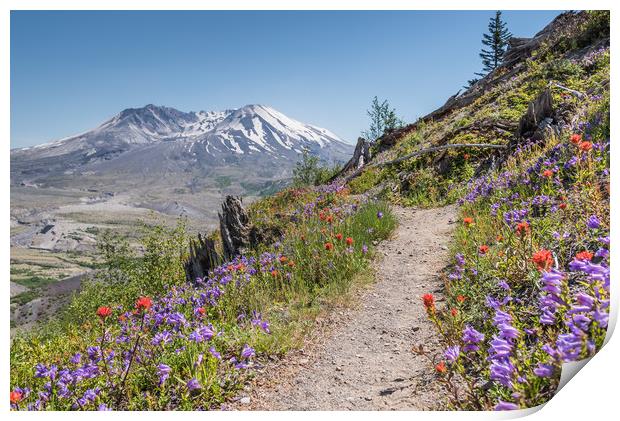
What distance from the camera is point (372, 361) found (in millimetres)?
3699

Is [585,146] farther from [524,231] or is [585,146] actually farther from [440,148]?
[440,148]

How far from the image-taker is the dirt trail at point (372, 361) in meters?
3.10

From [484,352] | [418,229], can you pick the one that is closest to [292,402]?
[484,352]

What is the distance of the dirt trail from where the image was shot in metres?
3.10

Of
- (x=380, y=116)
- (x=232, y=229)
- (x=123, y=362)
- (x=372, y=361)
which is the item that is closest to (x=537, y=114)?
(x=232, y=229)

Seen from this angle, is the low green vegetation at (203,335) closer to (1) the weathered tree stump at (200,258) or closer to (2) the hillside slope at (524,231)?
(2) the hillside slope at (524,231)

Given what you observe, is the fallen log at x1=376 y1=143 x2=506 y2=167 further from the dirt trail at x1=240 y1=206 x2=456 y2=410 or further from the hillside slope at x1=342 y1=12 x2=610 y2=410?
the dirt trail at x1=240 y1=206 x2=456 y2=410

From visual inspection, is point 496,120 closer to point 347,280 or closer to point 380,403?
point 347,280

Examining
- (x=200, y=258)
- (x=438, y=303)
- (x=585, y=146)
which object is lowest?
(x=438, y=303)

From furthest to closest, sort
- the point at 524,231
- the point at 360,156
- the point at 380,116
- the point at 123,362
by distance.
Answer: the point at 380,116 < the point at 360,156 < the point at 123,362 < the point at 524,231

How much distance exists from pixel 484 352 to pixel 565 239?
1551 mm

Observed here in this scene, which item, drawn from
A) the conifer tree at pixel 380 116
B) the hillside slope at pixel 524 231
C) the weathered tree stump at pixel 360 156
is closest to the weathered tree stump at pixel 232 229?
the hillside slope at pixel 524 231

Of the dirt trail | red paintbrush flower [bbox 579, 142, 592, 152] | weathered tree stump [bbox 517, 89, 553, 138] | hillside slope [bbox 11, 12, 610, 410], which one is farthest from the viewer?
weathered tree stump [bbox 517, 89, 553, 138]

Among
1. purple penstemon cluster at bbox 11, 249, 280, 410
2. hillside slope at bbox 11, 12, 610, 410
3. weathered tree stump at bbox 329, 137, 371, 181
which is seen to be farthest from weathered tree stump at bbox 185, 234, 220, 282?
weathered tree stump at bbox 329, 137, 371, 181
